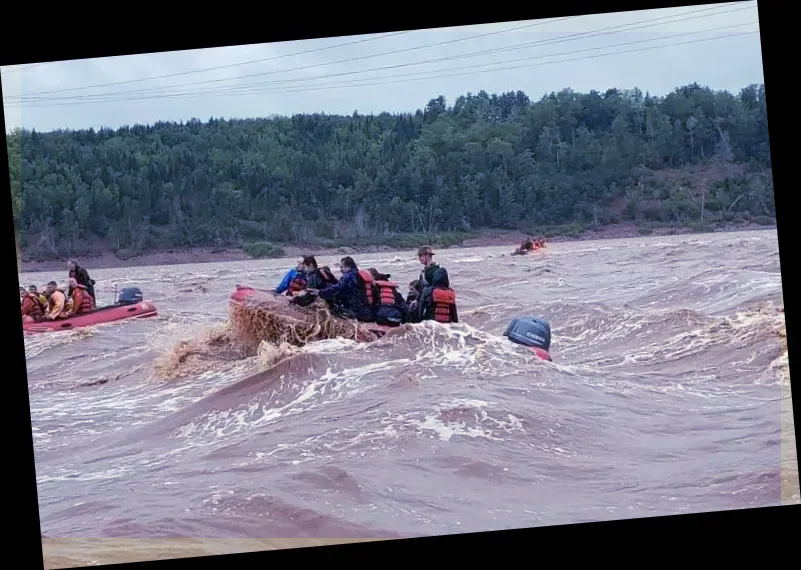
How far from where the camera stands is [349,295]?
3336 mm

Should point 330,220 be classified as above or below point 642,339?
above

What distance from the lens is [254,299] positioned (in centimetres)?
330

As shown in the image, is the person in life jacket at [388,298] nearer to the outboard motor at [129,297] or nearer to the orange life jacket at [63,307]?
the outboard motor at [129,297]

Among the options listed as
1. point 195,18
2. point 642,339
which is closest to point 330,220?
point 195,18

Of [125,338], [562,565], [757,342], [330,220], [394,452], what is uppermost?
[330,220]

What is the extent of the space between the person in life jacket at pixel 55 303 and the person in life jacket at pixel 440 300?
1456mm

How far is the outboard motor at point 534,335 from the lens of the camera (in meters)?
3.34

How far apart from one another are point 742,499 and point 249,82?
8.53ft

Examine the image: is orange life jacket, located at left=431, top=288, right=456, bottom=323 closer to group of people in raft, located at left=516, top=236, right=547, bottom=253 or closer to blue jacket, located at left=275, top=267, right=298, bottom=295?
group of people in raft, located at left=516, top=236, right=547, bottom=253

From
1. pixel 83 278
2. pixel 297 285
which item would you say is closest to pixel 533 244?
pixel 297 285

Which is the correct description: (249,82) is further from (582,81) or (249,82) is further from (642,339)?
(642,339)

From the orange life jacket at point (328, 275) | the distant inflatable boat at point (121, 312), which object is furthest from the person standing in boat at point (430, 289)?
the distant inflatable boat at point (121, 312)

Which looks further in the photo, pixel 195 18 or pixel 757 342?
pixel 757 342

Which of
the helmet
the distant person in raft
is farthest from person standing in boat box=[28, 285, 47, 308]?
the helmet
